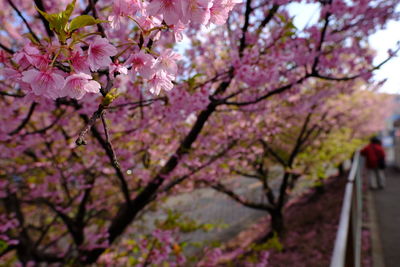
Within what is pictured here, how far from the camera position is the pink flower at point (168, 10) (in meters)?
1.02

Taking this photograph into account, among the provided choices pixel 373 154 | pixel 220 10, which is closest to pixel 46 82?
pixel 220 10

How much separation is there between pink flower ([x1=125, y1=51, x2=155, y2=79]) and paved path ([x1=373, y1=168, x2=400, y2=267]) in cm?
648

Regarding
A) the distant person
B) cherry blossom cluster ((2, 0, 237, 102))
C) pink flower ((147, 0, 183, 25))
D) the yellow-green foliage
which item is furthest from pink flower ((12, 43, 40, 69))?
the distant person

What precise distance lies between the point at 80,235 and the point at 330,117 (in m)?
8.60

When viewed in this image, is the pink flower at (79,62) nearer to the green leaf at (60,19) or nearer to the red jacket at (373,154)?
the green leaf at (60,19)

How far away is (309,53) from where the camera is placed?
11.3 ft

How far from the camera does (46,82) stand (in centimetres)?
106

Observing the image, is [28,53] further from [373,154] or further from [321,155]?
[373,154]

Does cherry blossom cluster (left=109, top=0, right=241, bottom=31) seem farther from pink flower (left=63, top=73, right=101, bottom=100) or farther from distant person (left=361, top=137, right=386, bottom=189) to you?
distant person (left=361, top=137, right=386, bottom=189)

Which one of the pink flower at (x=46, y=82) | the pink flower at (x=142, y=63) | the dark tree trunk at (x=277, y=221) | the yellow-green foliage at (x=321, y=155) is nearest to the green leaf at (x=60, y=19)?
the pink flower at (x=46, y=82)

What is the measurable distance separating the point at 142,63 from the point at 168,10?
0.28 metres

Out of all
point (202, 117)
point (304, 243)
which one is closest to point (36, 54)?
point (202, 117)

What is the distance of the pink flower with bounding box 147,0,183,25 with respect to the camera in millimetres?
1019

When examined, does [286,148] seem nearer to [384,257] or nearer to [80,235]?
[384,257]
